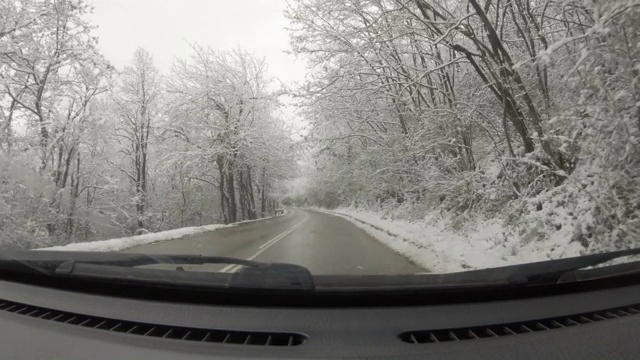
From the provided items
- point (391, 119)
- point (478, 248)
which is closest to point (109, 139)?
point (391, 119)

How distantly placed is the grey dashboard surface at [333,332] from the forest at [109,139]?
521 inches

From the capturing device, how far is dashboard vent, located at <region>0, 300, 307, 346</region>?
6.67 feet

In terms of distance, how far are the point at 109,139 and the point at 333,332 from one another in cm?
2857

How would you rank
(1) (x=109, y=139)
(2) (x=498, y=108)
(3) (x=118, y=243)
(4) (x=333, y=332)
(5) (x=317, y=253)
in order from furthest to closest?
1. (1) (x=109, y=139)
2. (2) (x=498, y=108)
3. (3) (x=118, y=243)
4. (5) (x=317, y=253)
5. (4) (x=333, y=332)

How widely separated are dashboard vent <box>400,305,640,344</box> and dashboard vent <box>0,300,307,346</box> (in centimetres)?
56

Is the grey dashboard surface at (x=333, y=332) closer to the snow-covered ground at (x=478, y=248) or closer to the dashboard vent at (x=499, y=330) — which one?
the dashboard vent at (x=499, y=330)

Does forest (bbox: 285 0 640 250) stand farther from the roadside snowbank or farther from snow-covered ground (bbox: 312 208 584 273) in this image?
the roadside snowbank

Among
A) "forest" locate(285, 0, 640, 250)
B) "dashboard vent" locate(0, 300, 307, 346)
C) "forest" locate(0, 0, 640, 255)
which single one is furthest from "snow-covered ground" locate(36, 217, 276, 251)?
"dashboard vent" locate(0, 300, 307, 346)

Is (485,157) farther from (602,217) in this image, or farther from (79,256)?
(79,256)

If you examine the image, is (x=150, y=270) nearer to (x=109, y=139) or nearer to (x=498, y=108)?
(x=498, y=108)

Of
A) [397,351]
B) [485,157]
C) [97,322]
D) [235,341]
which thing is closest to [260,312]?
[235,341]

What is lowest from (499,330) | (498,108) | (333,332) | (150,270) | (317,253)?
(317,253)

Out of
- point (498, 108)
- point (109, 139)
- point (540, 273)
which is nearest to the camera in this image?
point (540, 273)

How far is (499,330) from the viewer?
7.02ft
